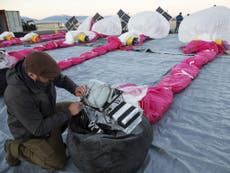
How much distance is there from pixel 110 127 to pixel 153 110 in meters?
0.53

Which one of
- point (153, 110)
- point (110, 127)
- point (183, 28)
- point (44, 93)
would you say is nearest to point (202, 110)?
point (153, 110)

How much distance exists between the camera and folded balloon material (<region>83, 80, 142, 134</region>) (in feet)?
2.80

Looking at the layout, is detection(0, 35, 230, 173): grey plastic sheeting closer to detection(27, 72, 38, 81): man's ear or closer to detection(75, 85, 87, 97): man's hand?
detection(75, 85, 87, 97): man's hand

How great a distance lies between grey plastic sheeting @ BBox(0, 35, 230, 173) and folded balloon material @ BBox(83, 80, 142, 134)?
0.93 ft

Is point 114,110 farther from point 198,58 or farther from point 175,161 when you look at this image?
point 198,58

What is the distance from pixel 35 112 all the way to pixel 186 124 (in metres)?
0.94

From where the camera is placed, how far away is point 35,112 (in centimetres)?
84

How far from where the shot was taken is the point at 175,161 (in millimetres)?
1021

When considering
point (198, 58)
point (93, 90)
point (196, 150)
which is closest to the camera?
point (93, 90)

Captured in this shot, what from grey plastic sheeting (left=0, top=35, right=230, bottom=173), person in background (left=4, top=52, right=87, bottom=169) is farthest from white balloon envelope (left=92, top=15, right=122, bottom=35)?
person in background (left=4, top=52, right=87, bottom=169)

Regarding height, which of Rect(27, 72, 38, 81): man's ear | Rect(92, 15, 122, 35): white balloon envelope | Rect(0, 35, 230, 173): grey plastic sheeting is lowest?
Rect(0, 35, 230, 173): grey plastic sheeting

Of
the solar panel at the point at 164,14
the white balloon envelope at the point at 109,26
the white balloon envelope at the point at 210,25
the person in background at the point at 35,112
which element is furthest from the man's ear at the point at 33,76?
the solar panel at the point at 164,14

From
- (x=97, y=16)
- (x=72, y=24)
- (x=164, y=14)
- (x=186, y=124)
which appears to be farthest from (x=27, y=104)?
(x=72, y=24)

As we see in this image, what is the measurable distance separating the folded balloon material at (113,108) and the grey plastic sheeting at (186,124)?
285 millimetres
